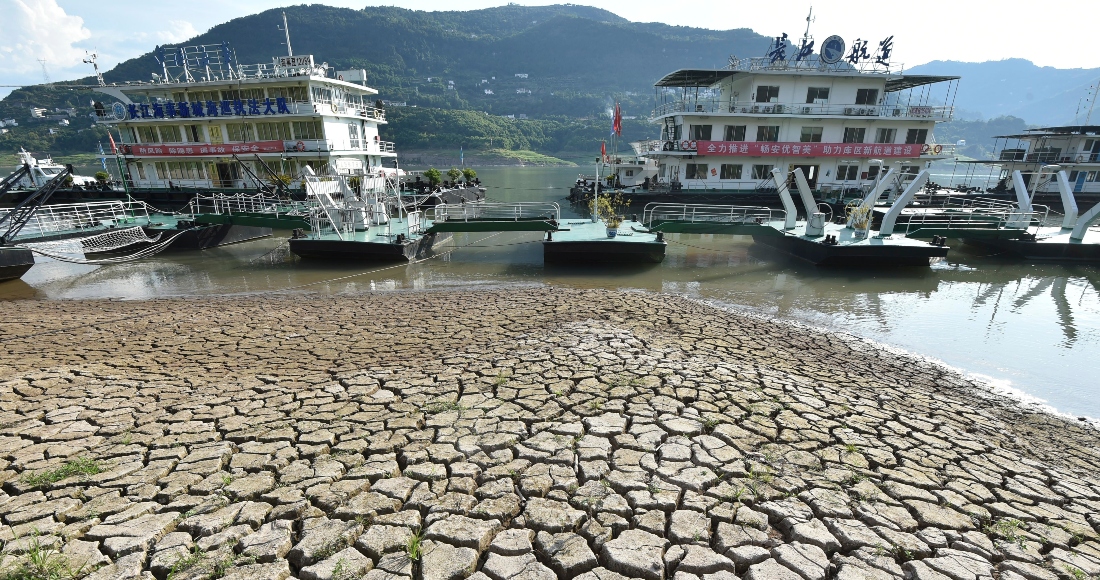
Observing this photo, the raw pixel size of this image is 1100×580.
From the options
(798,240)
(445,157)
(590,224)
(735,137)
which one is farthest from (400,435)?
(445,157)

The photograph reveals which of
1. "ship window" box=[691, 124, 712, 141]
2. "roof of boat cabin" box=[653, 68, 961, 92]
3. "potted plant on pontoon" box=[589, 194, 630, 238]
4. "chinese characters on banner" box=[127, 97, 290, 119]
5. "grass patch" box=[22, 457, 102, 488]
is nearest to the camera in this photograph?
"grass patch" box=[22, 457, 102, 488]

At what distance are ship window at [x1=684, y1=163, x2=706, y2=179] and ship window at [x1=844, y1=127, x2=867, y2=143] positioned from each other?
884 cm

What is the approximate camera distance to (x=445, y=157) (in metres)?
84.8

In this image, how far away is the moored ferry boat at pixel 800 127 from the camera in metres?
28.3

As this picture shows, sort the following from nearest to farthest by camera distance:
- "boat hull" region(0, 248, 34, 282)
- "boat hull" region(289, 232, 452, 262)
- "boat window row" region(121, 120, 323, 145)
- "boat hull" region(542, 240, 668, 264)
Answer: "boat hull" region(0, 248, 34, 282)
"boat hull" region(542, 240, 668, 264)
"boat hull" region(289, 232, 452, 262)
"boat window row" region(121, 120, 323, 145)

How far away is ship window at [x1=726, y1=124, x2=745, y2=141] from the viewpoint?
2902 centimetres

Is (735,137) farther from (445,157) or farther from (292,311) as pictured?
(445,157)

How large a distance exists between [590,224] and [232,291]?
1273 centimetres

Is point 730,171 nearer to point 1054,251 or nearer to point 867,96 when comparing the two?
point 867,96

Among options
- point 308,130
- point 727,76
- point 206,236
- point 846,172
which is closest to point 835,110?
point 846,172

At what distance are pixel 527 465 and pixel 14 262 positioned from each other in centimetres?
1924

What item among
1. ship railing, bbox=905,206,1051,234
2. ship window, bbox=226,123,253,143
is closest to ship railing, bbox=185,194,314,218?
ship window, bbox=226,123,253,143

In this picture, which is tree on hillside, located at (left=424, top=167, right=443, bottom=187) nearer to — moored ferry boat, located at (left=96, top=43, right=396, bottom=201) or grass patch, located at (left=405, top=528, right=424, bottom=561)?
moored ferry boat, located at (left=96, top=43, right=396, bottom=201)

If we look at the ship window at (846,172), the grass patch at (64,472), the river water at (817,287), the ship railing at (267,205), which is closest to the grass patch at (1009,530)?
the river water at (817,287)
